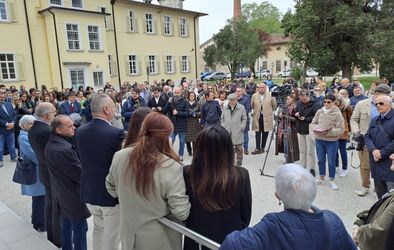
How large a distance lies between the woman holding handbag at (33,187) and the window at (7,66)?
64.8 feet

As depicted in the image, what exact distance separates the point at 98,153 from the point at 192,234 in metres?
1.29

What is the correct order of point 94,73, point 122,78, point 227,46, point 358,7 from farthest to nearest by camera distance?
point 227,46 → point 122,78 → point 94,73 → point 358,7

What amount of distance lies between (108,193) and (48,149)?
0.94 m

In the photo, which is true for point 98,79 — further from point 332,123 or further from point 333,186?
point 333,186

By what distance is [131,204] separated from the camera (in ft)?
7.70

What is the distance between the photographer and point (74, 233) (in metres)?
3.47

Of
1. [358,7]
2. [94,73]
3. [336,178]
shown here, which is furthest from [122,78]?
[336,178]

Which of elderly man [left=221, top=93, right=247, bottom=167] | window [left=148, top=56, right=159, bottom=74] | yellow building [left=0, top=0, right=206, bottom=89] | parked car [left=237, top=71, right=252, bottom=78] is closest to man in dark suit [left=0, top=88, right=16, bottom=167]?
elderly man [left=221, top=93, right=247, bottom=167]

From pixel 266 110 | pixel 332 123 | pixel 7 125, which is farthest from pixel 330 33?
pixel 7 125

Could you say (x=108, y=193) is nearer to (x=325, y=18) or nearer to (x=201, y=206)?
(x=201, y=206)

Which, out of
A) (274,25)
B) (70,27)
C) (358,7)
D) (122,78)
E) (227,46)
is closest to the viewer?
(358,7)

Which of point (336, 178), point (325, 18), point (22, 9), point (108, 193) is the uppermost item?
point (22, 9)

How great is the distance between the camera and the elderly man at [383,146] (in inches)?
156

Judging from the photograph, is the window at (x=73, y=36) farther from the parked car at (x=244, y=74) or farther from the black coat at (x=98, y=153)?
the parked car at (x=244, y=74)
